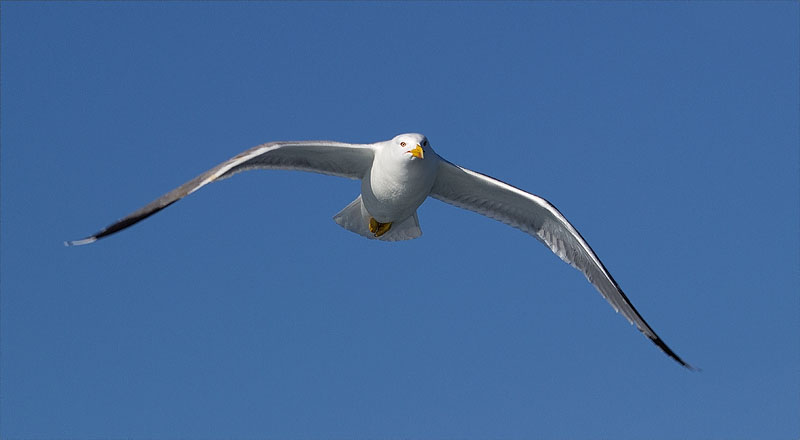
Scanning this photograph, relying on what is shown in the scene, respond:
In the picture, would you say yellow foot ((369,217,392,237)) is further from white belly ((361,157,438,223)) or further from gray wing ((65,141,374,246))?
gray wing ((65,141,374,246))

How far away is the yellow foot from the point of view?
1531 cm

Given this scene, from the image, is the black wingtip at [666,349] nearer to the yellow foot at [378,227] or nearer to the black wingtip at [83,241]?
the yellow foot at [378,227]

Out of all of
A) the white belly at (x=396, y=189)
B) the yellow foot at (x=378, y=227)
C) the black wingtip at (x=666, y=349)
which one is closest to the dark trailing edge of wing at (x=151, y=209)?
the white belly at (x=396, y=189)

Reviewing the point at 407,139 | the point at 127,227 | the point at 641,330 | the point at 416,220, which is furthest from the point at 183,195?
the point at 641,330

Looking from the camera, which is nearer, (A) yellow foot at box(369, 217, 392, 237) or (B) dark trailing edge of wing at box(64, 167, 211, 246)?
(B) dark trailing edge of wing at box(64, 167, 211, 246)

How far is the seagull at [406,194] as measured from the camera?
13383mm

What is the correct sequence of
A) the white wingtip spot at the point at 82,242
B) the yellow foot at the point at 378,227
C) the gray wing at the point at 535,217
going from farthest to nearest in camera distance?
1. the yellow foot at the point at 378,227
2. the gray wing at the point at 535,217
3. the white wingtip spot at the point at 82,242

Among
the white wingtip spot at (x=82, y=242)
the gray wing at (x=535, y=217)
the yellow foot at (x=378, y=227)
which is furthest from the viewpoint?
the yellow foot at (x=378, y=227)

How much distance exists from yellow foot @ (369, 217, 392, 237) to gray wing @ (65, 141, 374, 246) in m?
0.93

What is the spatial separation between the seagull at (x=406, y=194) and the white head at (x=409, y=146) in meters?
0.01

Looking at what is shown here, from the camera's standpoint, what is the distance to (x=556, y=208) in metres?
15.1

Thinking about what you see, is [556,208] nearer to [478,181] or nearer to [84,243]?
[478,181]

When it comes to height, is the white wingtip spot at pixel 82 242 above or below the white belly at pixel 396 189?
below

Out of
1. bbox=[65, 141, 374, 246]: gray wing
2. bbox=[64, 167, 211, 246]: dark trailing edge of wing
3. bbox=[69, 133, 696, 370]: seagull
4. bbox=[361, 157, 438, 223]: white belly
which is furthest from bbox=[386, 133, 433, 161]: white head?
bbox=[64, 167, 211, 246]: dark trailing edge of wing
